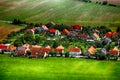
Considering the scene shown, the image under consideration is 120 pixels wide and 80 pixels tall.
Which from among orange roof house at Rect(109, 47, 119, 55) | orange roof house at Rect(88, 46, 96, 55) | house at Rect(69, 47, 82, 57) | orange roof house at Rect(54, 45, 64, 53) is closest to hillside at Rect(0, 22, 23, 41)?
orange roof house at Rect(54, 45, 64, 53)

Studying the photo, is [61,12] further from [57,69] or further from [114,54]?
[57,69]

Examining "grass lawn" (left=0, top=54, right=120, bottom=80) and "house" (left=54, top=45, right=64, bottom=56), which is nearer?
"grass lawn" (left=0, top=54, right=120, bottom=80)

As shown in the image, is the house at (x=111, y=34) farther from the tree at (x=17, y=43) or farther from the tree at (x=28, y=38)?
the tree at (x=17, y=43)

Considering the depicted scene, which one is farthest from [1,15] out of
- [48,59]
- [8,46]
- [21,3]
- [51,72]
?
[51,72]

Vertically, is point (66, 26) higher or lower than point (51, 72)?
higher

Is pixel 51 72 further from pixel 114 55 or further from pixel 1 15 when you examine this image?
pixel 1 15

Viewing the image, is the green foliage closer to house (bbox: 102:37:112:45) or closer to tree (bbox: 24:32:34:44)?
tree (bbox: 24:32:34:44)

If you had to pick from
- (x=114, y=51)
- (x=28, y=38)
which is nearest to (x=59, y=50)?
(x=28, y=38)
